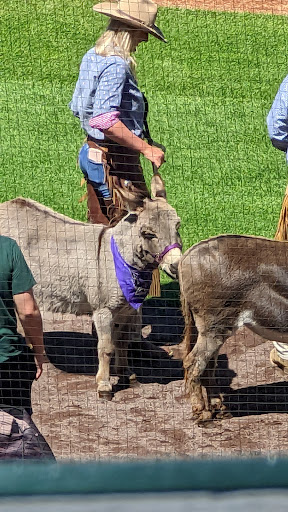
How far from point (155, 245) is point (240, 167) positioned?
160 inches

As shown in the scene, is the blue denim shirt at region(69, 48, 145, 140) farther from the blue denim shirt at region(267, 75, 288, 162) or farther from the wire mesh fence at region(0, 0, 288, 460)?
the blue denim shirt at region(267, 75, 288, 162)

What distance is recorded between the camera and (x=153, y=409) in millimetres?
6312

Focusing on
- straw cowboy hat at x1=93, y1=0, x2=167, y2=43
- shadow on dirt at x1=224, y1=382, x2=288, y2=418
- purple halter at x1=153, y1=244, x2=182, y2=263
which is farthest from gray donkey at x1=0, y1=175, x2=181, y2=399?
straw cowboy hat at x1=93, y1=0, x2=167, y2=43

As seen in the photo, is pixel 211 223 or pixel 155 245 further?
pixel 211 223

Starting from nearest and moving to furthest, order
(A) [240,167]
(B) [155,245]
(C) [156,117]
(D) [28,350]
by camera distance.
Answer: (D) [28,350]
(B) [155,245]
(A) [240,167]
(C) [156,117]

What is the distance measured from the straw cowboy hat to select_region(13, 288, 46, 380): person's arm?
6.58ft

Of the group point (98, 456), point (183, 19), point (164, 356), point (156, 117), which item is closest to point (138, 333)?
point (164, 356)

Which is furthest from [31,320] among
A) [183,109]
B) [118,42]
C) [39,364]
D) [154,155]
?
[183,109]

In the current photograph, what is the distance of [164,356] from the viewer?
23.1ft

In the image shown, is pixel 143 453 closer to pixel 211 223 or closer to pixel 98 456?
pixel 98 456

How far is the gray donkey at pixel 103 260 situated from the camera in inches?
250

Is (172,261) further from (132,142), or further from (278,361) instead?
(278,361)

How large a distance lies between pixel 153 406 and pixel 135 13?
93.5 inches

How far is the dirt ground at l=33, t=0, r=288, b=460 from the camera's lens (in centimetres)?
599
